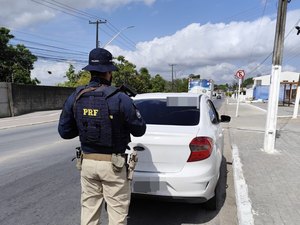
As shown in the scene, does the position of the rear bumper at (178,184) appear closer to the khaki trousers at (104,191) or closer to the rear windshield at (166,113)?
the rear windshield at (166,113)

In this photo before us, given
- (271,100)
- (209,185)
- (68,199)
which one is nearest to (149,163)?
(209,185)

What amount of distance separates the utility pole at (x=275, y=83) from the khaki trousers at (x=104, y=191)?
22.7 feet

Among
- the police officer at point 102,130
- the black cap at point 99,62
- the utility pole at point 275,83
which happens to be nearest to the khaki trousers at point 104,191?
the police officer at point 102,130

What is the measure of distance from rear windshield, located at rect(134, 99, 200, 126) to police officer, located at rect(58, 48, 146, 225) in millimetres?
1626

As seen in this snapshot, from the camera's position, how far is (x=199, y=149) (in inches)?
168

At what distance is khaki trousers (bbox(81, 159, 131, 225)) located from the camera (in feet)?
10.2

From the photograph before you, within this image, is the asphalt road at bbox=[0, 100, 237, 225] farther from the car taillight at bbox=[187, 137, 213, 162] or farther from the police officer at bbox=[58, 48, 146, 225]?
the police officer at bbox=[58, 48, 146, 225]

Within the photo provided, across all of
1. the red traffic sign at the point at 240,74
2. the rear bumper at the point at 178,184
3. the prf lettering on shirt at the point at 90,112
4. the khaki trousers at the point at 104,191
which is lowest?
the rear bumper at the point at 178,184

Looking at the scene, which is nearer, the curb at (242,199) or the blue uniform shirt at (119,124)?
the blue uniform shirt at (119,124)

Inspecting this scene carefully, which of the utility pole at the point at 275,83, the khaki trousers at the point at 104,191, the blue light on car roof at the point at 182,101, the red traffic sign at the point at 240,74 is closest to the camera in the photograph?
the khaki trousers at the point at 104,191

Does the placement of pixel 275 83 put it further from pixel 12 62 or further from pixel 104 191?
pixel 12 62

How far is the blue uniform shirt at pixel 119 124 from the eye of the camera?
2.97 metres

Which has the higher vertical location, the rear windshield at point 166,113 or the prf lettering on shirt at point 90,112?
the prf lettering on shirt at point 90,112

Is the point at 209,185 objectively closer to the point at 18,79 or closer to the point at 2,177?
the point at 2,177
